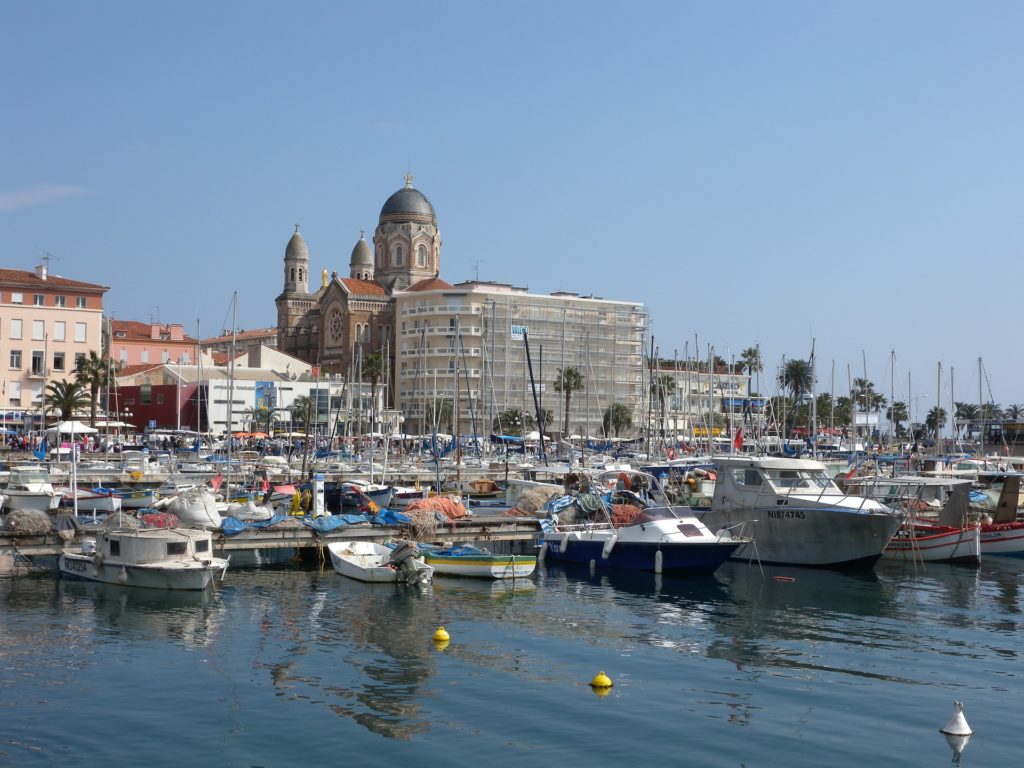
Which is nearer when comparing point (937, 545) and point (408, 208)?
point (937, 545)

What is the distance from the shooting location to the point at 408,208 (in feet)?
543

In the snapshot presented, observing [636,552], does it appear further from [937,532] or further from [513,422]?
[513,422]

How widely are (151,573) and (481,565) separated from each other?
9776 mm

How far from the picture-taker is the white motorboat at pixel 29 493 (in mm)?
49625

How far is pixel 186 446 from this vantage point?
314 ft

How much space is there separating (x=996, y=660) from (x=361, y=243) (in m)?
161

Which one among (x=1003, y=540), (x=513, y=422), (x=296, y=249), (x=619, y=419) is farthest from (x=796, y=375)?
(x=1003, y=540)

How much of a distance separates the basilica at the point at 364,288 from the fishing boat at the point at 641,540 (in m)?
107

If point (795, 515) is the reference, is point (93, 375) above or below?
above

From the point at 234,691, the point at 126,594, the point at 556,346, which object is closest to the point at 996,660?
the point at 234,691

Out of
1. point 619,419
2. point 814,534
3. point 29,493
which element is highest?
point 619,419

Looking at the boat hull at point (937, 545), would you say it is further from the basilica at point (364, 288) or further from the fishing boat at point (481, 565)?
the basilica at point (364, 288)

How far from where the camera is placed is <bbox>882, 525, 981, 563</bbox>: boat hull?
136ft

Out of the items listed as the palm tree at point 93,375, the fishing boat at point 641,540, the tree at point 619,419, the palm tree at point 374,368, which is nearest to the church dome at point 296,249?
Result: the palm tree at point 374,368
